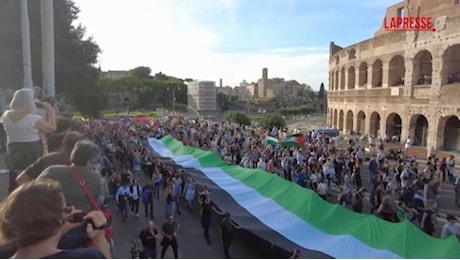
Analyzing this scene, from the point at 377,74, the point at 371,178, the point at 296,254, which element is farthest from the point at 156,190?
the point at 377,74

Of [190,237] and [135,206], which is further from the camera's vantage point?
[135,206]

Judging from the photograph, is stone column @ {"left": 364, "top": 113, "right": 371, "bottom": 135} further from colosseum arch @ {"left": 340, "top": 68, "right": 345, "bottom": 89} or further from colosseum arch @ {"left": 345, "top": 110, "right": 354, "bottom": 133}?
colosseum arch @ {"left": 340, "top": 68, "right": 345, "bottom": 89}

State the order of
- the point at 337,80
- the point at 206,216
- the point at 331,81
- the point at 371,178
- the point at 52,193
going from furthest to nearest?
the point at 331,81, the point at 337,80, the point at 371,178, the point at 206,216, the point at 52,193

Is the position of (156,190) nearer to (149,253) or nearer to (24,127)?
(149,253)

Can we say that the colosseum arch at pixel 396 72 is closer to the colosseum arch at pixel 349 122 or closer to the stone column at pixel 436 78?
the stone column at pixel 436 78

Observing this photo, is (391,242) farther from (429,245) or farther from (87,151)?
(87,151)

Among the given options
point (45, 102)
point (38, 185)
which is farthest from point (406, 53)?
point (38, 185)
